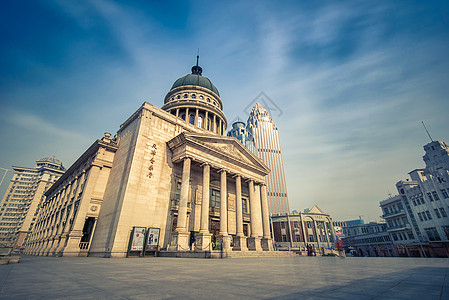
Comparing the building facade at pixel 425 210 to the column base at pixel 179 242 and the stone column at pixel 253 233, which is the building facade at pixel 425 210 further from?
the column base at pixel 179 242

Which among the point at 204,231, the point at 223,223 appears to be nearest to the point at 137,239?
the point at 204,231

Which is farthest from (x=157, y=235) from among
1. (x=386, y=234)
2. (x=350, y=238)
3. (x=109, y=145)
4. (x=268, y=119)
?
(x=268, y=119)

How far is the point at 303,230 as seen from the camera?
6712cm

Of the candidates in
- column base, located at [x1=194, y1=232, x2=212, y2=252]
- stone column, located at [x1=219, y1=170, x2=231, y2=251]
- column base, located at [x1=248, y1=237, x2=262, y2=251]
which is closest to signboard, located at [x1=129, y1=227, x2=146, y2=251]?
column base, located at [x1=194, y1=232, x2=212, y2=252]

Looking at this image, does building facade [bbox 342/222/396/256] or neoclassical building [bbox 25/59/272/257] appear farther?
building facade [bbox 342/222/396/256]

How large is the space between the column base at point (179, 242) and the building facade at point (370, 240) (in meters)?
46.4

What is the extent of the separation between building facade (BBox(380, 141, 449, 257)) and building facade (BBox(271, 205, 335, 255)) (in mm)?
21228

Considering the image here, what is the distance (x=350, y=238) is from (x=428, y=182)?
3885 centimetres

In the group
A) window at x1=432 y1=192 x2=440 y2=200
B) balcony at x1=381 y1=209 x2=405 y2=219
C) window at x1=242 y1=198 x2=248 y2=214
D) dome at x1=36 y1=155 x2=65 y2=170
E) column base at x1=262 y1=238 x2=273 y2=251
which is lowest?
column base at x1=262 y1=238 x2=273 y2=251

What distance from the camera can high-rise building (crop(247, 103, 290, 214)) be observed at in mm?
113875

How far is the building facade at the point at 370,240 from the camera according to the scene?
52.8 m

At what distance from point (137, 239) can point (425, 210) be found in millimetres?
59029

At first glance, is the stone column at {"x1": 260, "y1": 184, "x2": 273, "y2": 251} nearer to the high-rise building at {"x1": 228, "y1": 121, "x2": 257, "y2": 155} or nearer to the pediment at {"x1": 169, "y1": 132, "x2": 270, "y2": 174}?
the pediment at {"x1": 169, "y1": 132, "x2": 270, "y2": 174}

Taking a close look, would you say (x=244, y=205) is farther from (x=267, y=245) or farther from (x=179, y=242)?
(x=179, y=242)
